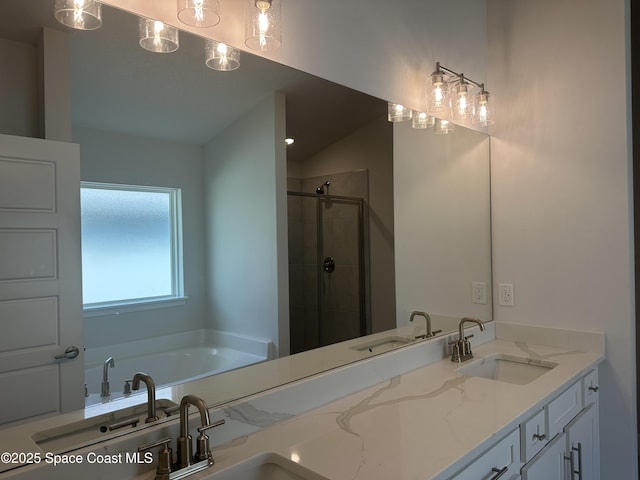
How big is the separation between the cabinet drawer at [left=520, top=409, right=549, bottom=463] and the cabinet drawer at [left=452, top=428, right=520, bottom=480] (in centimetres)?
3

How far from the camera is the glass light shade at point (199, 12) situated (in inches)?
48.7

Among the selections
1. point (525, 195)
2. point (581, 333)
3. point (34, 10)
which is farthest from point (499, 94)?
point (34, 10)

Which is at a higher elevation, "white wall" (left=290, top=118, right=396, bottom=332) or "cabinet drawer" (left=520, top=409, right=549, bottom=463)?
"white wall" (left=290, top=118, right=396, bottom=332)

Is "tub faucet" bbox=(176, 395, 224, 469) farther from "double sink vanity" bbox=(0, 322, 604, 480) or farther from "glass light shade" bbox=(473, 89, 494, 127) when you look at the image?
"glass light shade" bbox=(473, 89, 494, 127)

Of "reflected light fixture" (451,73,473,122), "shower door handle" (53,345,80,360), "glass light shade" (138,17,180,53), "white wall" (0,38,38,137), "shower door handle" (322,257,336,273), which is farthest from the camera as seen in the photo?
"reflected light fixture" (451,73,473,122)

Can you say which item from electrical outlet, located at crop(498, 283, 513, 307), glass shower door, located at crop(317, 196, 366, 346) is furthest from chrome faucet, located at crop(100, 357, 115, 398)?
electrical outlet, located at crop(498, 283, 513, 307)

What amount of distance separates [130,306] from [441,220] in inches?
65.5

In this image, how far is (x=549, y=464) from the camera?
1627 mm

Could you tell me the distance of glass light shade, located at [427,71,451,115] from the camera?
2105 mm

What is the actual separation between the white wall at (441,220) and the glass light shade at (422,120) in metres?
0.03

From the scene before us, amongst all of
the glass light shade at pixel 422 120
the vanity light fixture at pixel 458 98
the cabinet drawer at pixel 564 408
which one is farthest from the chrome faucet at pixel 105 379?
the vanity light fixture at pixel 458 98

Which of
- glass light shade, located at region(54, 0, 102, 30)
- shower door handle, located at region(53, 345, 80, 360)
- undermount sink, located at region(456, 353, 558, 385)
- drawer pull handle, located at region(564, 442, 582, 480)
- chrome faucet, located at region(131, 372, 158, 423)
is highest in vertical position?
glass light shade, located at region(54, 0, 102, 30)

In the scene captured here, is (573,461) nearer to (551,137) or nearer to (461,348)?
(461,348)

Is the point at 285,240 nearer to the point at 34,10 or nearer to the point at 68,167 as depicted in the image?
the point at 68,167
